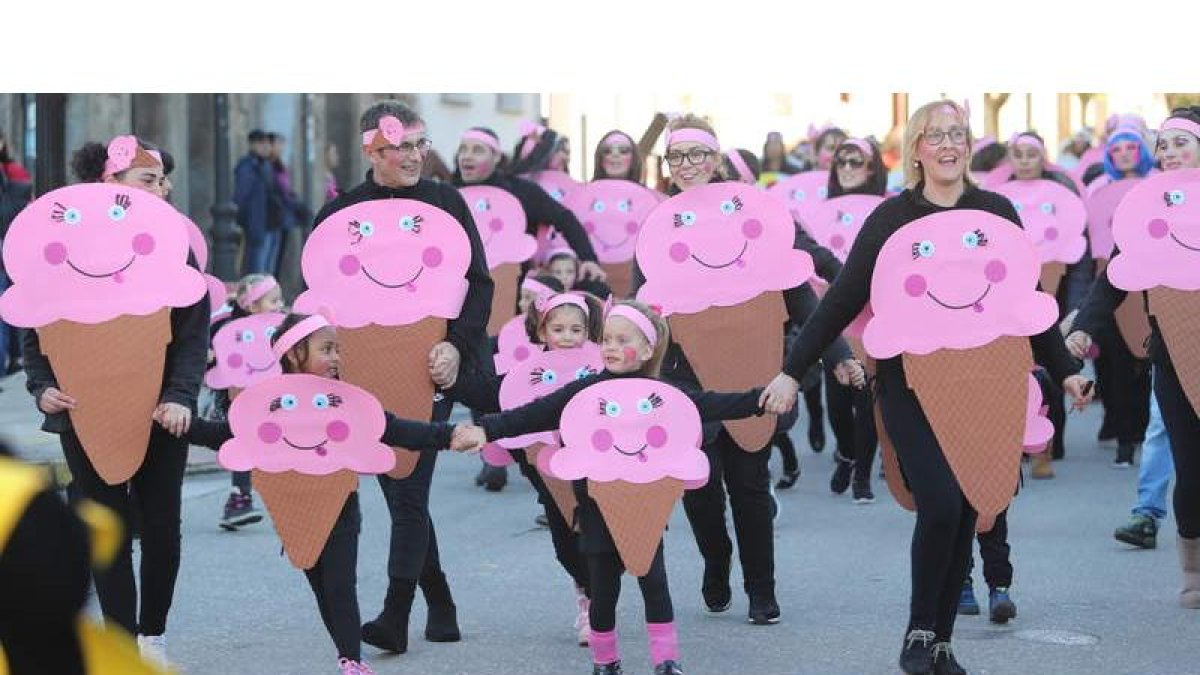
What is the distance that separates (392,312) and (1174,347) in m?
2.69

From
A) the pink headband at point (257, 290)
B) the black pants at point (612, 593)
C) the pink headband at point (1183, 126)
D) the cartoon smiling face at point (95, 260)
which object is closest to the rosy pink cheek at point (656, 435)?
the black pants at point (612, 593)

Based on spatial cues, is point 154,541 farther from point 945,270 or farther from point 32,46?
point 945,270

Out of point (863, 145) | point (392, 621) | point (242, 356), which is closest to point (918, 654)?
point (392, 621)

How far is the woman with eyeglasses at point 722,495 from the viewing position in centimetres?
819

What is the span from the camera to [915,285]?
6879 millimetres

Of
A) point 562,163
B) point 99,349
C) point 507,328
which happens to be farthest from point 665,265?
point 562,163

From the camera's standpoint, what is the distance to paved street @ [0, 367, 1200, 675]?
7508 millimetres

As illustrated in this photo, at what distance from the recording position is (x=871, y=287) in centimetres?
690

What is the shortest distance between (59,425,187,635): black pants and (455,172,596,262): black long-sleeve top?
5.04 metres

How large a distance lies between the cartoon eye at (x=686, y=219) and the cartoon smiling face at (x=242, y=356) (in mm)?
2911

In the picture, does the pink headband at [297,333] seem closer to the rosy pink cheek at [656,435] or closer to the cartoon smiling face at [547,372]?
the rosy pink cheek at [656,435]

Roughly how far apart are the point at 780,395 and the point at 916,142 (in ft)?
2.72

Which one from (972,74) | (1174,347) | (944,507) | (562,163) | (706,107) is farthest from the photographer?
(706,107)

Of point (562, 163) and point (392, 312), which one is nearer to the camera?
point (392, 312)
